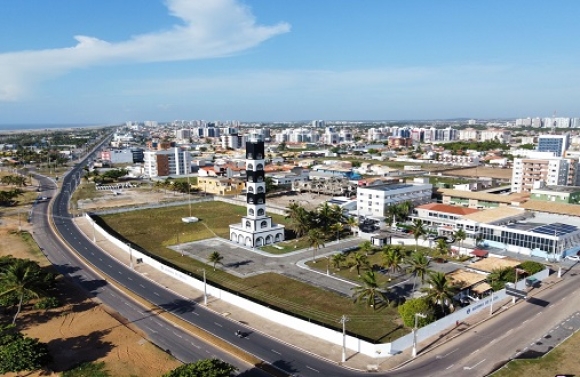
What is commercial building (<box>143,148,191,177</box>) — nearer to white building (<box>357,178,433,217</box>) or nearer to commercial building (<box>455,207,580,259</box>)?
white building (<box>357,178,433,217</box>)

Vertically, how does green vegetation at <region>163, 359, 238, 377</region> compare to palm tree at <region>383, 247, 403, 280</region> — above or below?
above

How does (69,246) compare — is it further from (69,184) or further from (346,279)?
(69,184)

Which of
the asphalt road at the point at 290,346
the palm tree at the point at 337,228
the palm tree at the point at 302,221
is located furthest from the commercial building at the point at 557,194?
the palm tree at the point at 302,221

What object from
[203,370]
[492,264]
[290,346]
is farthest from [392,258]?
[203,370]

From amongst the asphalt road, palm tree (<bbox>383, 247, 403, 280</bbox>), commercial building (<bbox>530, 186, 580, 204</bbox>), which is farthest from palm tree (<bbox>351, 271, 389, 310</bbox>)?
commercial building (<bbox>530, 186, 580, 204</bbox>)

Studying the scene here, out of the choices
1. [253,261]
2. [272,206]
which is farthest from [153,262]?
[272,206]
